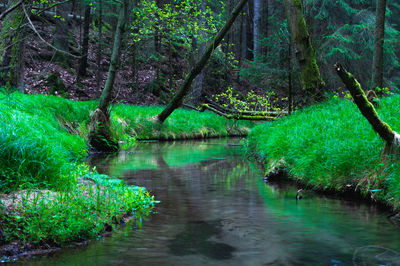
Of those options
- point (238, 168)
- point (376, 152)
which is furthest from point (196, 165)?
point (376, 152)

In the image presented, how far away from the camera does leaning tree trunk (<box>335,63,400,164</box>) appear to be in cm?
529

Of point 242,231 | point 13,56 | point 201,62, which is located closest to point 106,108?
point 13,56

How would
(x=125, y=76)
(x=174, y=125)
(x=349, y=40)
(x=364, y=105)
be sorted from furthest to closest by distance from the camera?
(x=125, y=76), (x=349, y=40), (x=174, y=125), (x=364, y=105)

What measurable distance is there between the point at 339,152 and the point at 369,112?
5.11ft

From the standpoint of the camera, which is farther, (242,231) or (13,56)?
(13,56)

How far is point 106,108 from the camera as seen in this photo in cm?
1247

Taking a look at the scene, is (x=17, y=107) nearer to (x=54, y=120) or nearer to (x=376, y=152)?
(x=54, y=120)

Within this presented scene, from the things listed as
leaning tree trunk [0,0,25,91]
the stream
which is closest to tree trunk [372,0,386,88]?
the stream

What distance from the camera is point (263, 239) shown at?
477cm

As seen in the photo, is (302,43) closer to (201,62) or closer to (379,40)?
(201,62)

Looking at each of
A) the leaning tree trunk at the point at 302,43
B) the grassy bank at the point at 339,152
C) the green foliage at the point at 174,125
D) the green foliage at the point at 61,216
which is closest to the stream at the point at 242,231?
the green foliage at the point at 61,216

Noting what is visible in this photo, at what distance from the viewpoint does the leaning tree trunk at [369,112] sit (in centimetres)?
529

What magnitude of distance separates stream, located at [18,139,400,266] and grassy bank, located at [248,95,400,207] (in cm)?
34

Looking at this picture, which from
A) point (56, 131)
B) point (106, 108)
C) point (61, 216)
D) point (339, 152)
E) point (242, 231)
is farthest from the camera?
point (106, 108)
